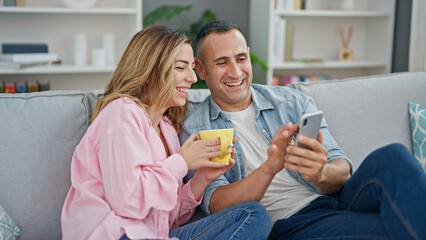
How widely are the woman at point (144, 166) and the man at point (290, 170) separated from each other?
150 mm

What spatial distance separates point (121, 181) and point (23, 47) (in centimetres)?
201

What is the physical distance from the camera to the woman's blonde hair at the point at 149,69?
5.18ft

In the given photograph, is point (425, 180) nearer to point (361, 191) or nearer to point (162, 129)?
point (361, 191)

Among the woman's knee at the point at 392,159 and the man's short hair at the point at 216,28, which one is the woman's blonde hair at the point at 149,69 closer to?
the man's short hair at the point at 216,28

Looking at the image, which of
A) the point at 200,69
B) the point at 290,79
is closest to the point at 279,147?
the point at 200,69

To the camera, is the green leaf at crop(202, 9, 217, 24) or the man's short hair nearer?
the man's short hair

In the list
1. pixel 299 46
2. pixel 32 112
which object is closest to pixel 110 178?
pixel 32 112

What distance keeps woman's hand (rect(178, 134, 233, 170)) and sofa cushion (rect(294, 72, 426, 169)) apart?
2.17ft

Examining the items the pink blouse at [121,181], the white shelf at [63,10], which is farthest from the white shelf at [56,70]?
the pink blouse at [121,181]

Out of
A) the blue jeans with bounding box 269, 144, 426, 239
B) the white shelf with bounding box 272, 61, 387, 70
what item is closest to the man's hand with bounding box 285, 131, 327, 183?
the blue jeans with bounding box 269, 144, 426, 239

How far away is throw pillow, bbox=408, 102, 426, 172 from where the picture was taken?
202 cm

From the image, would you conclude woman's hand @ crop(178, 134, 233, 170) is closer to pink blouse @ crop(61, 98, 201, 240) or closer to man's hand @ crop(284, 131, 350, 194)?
pink blouse @ crop(61, 98, 201, 240)

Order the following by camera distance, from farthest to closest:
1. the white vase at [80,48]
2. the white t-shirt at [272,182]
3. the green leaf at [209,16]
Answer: the green leaf at [209,16] < the white vase at [80,48] < the white t-shirt at [272,182]

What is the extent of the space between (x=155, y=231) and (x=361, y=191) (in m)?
0.64
